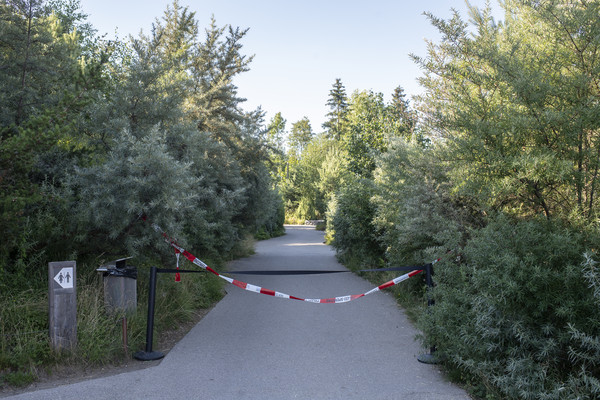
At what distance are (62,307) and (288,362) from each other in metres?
2.68

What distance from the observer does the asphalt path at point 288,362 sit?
470cm

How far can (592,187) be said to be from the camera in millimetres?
5305

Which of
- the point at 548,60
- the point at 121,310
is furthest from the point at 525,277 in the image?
the point at 121,310

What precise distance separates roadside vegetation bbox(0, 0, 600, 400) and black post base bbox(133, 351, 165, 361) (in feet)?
0.67

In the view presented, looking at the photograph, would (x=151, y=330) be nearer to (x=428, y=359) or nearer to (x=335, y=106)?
(x=428, y=359)

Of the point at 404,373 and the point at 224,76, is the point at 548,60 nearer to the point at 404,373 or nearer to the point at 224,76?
the point at 404,373

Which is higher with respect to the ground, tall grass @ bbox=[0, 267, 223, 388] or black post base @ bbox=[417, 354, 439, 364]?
tall grass @ bbox=[0, 267, 223, 388]

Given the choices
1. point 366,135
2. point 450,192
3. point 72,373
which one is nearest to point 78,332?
point 72,373

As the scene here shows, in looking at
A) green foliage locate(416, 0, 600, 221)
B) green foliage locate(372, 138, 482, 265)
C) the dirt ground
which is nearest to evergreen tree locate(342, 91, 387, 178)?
green foliage locate(372, 138, 482, 265)

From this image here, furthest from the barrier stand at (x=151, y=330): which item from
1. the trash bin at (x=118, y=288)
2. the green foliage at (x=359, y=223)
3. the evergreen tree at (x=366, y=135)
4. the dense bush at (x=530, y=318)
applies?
the evergreen tree at (x=366, y=135)

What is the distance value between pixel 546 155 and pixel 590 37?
1.47 metres

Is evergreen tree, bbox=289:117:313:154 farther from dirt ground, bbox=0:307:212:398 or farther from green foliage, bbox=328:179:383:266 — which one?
dirt ground, bbox=0:307:212:398

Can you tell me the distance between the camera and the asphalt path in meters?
4.70

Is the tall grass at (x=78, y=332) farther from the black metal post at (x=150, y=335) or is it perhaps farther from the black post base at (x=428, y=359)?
the black post base at (x=428, y=359)
